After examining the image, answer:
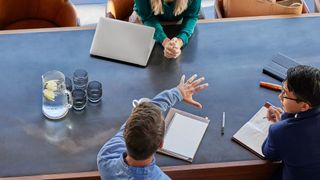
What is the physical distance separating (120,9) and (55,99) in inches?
39.2

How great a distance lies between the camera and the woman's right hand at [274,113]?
7.86 ft

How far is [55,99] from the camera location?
2.38 m

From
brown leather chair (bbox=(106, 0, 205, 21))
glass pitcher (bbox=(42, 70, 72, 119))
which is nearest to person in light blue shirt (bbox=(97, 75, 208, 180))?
glass pitcher (bbox=(42, 70, 72, 119))

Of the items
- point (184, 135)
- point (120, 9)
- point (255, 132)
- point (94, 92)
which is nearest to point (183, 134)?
point (184, 135)

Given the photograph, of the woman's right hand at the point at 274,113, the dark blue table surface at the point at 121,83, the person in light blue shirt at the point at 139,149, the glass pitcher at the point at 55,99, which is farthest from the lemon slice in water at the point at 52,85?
the woman's right hand at the point at 274,113

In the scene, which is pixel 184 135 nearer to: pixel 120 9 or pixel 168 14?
pixel 168 14

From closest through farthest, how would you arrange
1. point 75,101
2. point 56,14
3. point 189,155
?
1. point 189,155
2. point 75,101
3. point 56,14

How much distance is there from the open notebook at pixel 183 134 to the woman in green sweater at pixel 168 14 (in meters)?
0.47

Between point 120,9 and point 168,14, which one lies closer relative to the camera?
point 168,14

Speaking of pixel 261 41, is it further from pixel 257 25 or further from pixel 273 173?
pixel 273 173

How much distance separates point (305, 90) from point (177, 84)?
64 centimetres

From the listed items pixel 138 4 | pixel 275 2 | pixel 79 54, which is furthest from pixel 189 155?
pixel 275 2

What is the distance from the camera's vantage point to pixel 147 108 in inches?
76.4

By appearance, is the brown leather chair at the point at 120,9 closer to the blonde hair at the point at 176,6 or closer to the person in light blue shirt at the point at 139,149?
the blonde hair at the point at 176,6
